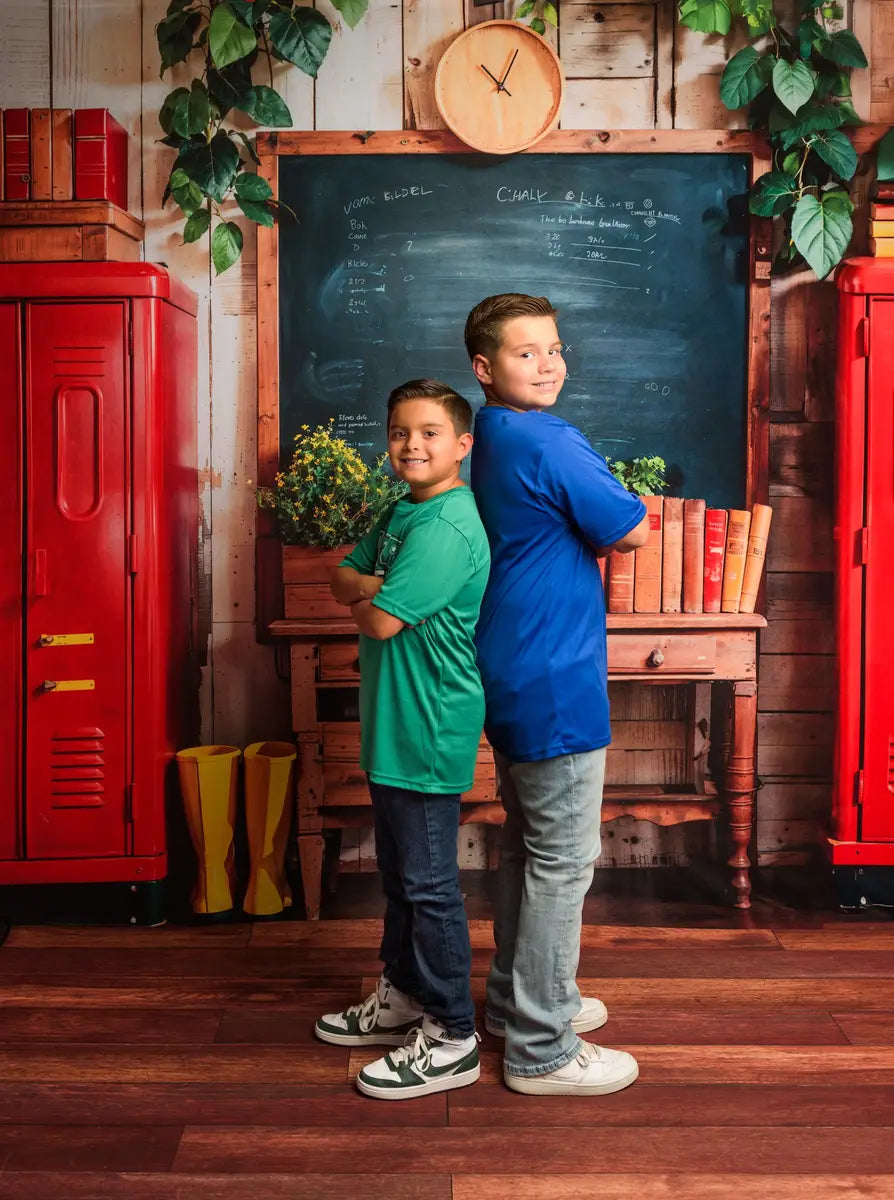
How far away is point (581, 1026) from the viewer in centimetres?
225

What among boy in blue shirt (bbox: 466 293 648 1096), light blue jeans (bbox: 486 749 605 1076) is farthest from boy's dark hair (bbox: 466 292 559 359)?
light blue jeans (bbox: 486 749 605 1076)

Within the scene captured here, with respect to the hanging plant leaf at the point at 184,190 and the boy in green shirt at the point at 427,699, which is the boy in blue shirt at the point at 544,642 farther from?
the hanging plant leaf at the point at 184,190

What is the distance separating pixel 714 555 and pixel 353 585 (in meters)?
1.33

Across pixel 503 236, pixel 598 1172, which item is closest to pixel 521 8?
pixel 503 236

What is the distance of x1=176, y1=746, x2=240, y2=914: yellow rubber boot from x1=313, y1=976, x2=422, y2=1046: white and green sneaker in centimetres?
78

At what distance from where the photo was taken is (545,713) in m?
1.91

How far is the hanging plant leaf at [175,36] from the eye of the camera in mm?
2967

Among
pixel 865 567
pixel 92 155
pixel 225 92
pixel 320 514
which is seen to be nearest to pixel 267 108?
pixel 225 92

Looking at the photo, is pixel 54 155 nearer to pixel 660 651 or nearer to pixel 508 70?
pixel 508 70

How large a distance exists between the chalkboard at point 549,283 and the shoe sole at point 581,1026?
1.65 m

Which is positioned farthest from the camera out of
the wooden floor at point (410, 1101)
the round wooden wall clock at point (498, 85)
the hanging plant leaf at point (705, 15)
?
the round wooden wall clock at point (498, 85)

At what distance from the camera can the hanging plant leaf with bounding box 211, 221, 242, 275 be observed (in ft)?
9.87

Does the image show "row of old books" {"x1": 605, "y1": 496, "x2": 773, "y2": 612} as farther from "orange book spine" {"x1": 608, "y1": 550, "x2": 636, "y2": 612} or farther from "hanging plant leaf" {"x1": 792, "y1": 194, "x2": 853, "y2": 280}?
"hanging plant leaf" {"x1": 792, "y1": 194, "x2": 853, "y2": 280}

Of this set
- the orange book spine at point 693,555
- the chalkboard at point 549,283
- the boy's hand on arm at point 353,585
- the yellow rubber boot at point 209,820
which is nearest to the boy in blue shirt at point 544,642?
the boy's hand on arm at point 353,585
